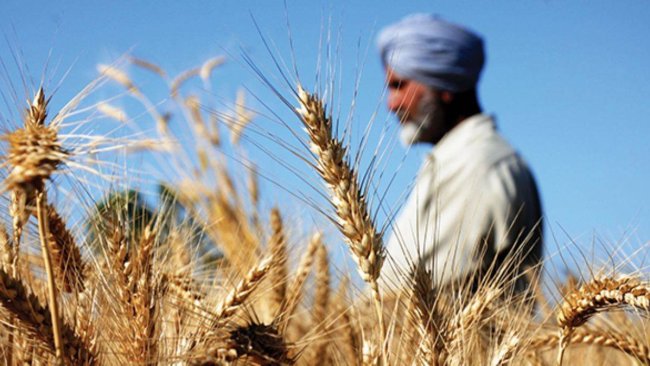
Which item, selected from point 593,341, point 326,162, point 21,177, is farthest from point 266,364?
point 593,341

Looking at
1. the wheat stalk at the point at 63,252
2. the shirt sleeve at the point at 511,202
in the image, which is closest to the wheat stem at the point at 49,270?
the wheat stalk at the point at 63,252

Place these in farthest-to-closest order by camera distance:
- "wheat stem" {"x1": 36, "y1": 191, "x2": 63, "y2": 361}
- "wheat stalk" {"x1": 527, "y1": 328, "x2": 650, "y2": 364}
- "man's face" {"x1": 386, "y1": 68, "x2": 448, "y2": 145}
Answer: "man's face" {"x1": 386, "y1": 68, "x2": 448, "y2": 145}, "wheat stalk" {"x1": 527, "y1": 328, "x2": 650, "y2": 364}, "wheat stem" {"x1": 36, "y1": 191, "x2": 63, "y2": 361}

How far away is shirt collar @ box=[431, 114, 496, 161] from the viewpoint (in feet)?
11.9

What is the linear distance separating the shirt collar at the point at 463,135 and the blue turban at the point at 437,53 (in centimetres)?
33

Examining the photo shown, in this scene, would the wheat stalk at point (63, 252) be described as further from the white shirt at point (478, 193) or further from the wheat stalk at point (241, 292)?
the white shirt at point (478, 193)

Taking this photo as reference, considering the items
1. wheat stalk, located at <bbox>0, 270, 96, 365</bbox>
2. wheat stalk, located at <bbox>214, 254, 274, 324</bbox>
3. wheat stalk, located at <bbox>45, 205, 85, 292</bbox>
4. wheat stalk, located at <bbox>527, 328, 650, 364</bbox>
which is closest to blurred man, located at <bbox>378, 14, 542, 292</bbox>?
wheat stalk, located at <bbox>527, 328, 650, 364</bbox>

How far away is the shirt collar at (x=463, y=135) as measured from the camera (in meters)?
3.63

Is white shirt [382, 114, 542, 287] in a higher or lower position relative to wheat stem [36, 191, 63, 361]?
lower

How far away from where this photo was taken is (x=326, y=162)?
1.01 meters

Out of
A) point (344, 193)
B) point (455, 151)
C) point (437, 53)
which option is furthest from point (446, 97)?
point (344, 193)

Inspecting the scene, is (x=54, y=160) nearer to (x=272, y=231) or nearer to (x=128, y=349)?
(x=128, y=349)

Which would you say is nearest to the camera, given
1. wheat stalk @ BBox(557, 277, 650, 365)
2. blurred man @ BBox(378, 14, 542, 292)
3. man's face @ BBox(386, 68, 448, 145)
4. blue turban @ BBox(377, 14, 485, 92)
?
wheat stalk @ BBox(557, 277, 650, 365)

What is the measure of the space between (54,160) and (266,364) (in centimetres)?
38

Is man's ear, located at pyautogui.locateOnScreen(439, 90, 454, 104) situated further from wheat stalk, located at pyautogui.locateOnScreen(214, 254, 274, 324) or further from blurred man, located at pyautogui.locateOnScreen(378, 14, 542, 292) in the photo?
wheat stalk, located at pyautogui.locateOnScreen(214, 254, 274, 324)
